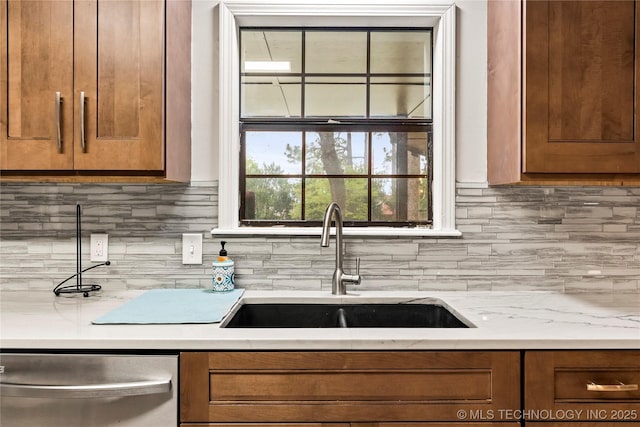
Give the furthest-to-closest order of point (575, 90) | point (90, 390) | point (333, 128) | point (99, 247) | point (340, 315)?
point (333, 128) → point (99, 247) → point (340, 315) → point (575, 90) → point (90, 390)

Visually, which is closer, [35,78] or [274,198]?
[35,78]

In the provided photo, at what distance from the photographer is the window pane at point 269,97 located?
194 centimetres

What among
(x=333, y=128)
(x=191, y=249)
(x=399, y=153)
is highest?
(x=333, y=128)

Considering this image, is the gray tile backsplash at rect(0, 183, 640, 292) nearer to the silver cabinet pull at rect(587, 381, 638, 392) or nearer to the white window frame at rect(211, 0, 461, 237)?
the white window frame at rect(211, 0, 461, 237)

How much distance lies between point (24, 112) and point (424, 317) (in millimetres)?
1624

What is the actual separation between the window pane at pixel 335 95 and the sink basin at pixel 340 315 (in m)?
0.87

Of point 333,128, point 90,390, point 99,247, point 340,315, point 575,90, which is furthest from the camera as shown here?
point 333,128

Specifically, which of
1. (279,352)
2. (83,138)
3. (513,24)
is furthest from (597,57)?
(83,138)

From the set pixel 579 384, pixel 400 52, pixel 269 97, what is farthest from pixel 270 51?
pixel 579 384

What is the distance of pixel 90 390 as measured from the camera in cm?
116

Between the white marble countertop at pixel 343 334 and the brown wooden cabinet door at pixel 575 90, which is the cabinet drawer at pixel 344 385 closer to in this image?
the white marble countertop at pixel 343 334

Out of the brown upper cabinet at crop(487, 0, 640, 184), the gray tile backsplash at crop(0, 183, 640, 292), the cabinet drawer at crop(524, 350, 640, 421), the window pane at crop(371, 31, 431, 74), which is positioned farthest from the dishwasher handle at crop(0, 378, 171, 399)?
the window pane at crop(371, 31, 431, 74)

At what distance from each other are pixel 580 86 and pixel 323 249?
1.10 meters

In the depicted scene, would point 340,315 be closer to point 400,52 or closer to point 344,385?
point 344,385
